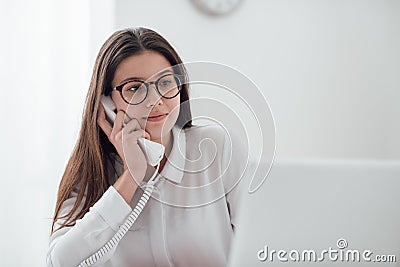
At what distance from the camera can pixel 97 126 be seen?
1173 millimetres

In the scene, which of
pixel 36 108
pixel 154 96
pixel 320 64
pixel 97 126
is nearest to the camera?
pixel 154 96

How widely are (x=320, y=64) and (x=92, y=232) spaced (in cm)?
164

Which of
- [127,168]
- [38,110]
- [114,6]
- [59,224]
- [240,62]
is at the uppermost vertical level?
[114,6]

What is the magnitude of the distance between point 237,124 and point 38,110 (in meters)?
1.08

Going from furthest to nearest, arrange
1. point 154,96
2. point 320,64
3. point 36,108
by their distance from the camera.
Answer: point 320,64 → point 36,108 → point 154,96

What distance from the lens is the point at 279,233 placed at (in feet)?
2.45

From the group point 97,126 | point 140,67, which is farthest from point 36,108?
point 140,67

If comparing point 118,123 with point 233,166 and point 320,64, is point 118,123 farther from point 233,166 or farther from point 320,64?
point 320,64

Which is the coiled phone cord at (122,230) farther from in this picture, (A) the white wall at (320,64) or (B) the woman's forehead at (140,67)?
(A) the white wall at (320,64)

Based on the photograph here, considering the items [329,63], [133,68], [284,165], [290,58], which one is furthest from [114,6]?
[284,165]

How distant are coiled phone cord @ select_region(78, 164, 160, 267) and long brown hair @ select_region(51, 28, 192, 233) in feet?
0.32

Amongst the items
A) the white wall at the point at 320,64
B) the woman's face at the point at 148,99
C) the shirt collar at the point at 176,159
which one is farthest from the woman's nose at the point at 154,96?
the white wall at the point at 320,64

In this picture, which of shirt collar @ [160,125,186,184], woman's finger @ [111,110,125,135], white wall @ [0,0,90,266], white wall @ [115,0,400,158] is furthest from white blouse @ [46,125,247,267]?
white wall @ [115,0,400,158]

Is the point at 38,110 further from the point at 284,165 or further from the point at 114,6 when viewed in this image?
the point at 284,165
